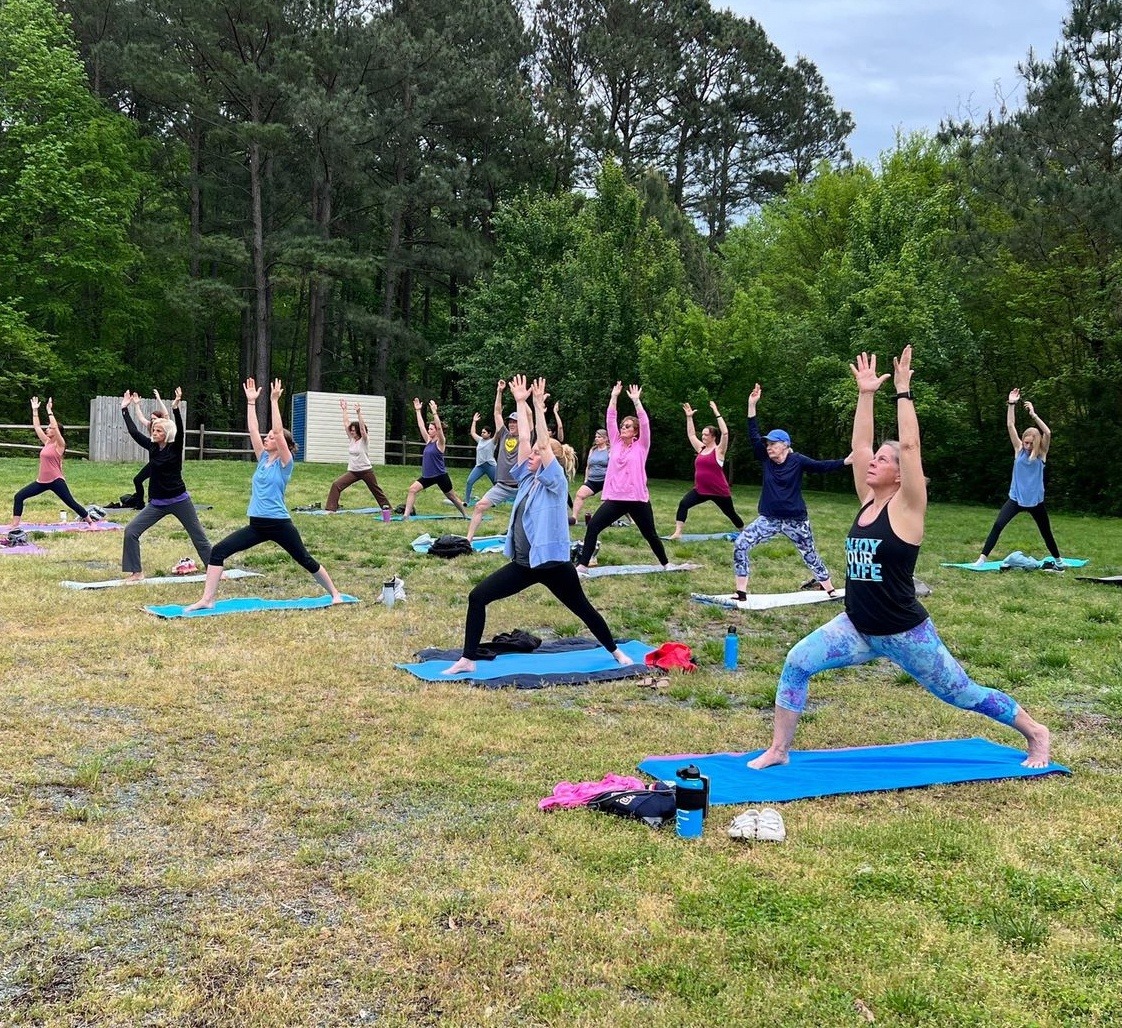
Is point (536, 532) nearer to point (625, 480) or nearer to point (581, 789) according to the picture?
point (581, 789)

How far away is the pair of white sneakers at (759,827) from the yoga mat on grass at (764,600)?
637 cm

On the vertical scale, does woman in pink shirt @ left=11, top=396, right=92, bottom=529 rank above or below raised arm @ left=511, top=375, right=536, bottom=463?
below

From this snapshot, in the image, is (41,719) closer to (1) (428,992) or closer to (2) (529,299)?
(1) (428,992)

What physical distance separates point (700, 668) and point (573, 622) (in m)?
2.14

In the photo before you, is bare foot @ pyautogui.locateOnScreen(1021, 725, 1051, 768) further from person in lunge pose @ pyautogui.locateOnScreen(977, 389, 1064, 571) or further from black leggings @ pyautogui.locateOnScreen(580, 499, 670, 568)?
person in lunge pose @ pyautogui.locateOnScreen(977, 389, 1064, 571)

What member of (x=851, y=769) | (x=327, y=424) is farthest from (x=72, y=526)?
(x=327, y=424)

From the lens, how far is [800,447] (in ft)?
125

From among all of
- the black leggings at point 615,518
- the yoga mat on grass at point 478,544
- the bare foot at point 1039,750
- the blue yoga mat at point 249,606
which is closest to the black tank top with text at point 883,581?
the bare foot at point 1039,750

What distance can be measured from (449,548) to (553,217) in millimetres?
25057

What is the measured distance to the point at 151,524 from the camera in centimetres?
1089

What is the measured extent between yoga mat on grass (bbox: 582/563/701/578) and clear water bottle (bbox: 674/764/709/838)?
8.11 meters

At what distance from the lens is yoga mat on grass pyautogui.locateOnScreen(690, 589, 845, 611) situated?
11133mm

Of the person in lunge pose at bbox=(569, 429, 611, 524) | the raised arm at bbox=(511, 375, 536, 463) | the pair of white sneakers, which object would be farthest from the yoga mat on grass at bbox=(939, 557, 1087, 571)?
the pair of white sneakers

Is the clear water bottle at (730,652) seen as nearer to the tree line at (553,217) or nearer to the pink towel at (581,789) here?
the pink towel at (581,789)
